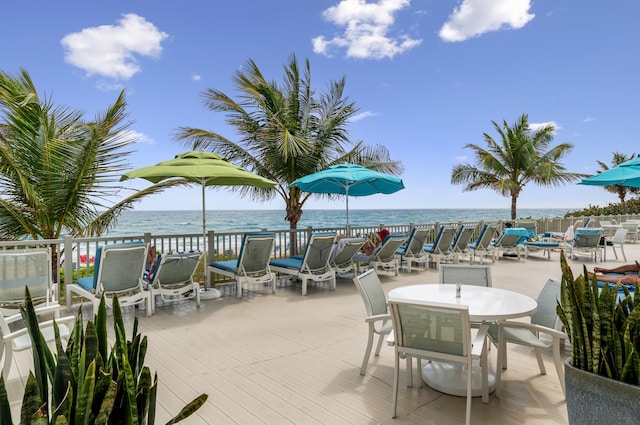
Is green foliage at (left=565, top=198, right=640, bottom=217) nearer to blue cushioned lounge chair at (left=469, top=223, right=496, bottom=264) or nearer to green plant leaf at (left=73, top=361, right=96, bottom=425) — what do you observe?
blue cushioned lounge chair at (left=469, top=223, right=496, bottom=264)

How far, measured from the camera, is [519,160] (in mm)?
15383

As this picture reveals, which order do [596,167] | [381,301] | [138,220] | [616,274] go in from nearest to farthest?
[381,301] < [616,274] < [596,167] < [138,220]

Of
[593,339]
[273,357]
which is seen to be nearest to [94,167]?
[273,357]

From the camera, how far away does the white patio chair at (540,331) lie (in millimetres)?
2873

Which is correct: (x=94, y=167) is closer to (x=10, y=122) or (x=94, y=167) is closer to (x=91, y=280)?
(x=10, y=122)

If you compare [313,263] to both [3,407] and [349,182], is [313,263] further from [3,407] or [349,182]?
[3,407]

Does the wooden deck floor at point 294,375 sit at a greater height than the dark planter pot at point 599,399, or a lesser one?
lesser

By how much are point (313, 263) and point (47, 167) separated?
16.0 ft

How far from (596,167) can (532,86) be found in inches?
554

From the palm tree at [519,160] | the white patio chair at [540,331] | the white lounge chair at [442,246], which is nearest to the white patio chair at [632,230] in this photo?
the palm tree at [519,160]

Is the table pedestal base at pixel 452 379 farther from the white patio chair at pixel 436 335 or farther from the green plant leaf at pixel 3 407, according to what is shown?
the green plant leaf at pixel 3 407

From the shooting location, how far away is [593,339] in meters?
1.78

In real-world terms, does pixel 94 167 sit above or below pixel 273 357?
above

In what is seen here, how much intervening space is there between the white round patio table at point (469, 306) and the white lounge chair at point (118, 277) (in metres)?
3.65
